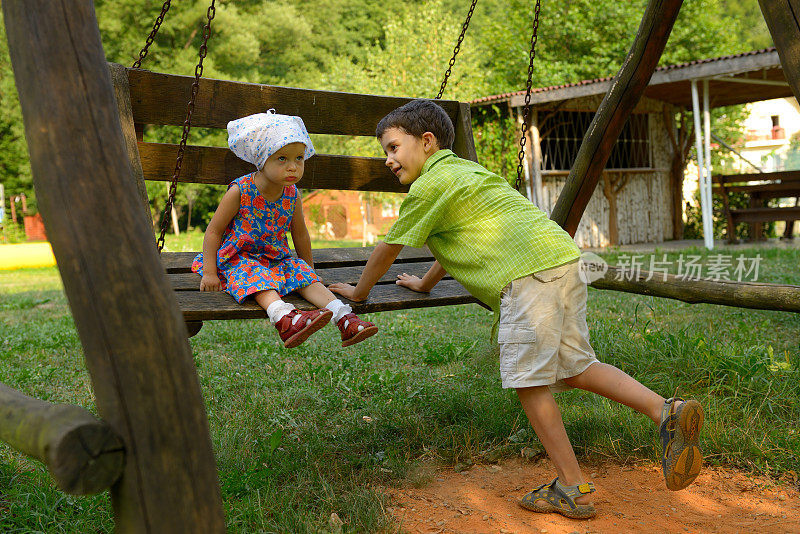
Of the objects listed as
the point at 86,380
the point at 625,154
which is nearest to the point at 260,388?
the point at 86,380

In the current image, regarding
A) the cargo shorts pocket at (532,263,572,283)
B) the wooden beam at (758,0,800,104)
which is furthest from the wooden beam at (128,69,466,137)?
the wooden beam at (758,0,800,104)

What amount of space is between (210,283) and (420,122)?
1.04 m

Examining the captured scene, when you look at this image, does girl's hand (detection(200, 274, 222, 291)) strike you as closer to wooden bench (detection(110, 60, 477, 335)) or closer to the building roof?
wooden bench (detection(110, 60, 477, 335))

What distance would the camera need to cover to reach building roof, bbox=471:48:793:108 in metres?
10.5

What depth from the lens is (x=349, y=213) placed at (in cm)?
2452

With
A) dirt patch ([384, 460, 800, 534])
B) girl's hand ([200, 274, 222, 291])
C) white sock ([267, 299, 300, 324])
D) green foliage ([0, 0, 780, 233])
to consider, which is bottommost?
dirt patch ([384, 460, 800, 534])

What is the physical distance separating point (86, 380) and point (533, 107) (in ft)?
36.3

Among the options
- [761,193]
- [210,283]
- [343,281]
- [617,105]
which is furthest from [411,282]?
[761,193]

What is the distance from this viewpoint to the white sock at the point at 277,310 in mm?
2670

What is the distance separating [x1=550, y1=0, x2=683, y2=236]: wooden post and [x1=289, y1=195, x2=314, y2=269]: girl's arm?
153 cm

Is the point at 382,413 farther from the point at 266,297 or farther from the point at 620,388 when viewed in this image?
the point at 620,388

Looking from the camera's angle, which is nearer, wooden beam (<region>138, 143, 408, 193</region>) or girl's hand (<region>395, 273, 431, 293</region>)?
girl's hand (<region>395, 273, 431, 293</region>)

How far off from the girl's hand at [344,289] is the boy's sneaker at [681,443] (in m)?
1.18

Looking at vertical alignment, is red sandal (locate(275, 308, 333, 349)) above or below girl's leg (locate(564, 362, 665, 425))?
above
